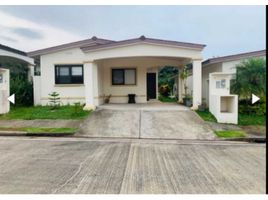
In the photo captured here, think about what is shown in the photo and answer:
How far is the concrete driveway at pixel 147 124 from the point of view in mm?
9023

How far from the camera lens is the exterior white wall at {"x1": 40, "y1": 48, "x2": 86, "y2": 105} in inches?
578

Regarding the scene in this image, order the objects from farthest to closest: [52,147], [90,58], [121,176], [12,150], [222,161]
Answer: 1. [90,58]
2. [52,147]
3. [12,150]
4. [222,161]
5. [121,176]

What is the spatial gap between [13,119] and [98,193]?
900cm

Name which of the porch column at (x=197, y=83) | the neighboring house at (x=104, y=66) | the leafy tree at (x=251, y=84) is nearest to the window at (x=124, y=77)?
the neighboring house at (x=104, y=66)

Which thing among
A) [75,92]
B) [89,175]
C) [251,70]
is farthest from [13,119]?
[251,70]

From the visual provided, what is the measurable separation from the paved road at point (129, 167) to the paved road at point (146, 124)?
3.71 ft

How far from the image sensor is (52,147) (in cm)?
700

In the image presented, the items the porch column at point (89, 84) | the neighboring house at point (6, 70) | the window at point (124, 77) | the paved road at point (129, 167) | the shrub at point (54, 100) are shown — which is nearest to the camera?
the paved road at point (129, 167)

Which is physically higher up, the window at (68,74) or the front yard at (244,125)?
the window at (68,74)

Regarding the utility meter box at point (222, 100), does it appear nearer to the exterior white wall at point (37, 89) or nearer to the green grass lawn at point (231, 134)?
the green grass lawn at point (231, 134)

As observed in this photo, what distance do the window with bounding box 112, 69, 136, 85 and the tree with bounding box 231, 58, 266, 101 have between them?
6.53 meters

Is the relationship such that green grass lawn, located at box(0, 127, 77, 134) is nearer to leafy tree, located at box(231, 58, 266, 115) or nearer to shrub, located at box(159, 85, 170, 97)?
leafy tree, located at box(231, 58, 266, 115)

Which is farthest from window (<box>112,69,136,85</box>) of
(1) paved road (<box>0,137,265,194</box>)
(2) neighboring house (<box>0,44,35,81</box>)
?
(1) paved road (<box>0,137,265,194</box>)

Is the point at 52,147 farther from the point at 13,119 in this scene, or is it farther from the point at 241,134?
the point at 241,134
